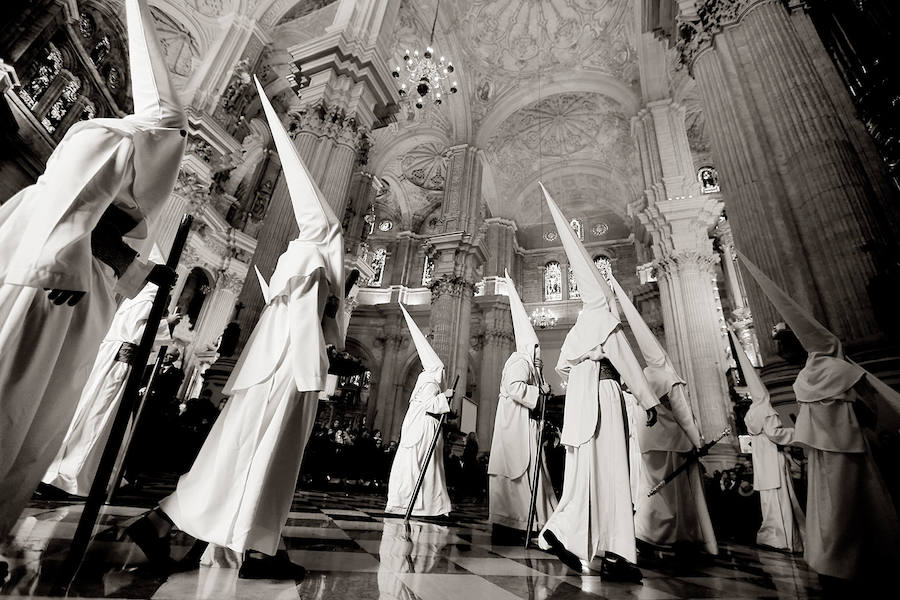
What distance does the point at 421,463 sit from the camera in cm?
487

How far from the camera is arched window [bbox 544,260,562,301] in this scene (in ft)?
61.2

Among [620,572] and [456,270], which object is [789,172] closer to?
[620,572]

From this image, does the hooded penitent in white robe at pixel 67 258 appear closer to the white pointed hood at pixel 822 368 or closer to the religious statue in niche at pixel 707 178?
the white pointed hood at pixel 822 368

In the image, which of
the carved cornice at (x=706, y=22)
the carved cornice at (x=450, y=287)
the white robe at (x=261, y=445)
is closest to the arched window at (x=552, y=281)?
the carved cornice at (x=450, y=287)

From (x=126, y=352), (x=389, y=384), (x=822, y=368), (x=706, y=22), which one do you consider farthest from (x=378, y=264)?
(x=822, y=368)

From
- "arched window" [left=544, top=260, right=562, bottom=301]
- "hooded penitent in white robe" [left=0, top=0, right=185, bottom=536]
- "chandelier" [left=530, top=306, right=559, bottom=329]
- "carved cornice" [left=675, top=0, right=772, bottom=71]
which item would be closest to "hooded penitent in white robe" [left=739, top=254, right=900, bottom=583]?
"hooded penitent in white robe" [left=0, top=0, right=185, bottom=536]

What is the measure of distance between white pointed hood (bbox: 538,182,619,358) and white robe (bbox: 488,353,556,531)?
1103 millimetres

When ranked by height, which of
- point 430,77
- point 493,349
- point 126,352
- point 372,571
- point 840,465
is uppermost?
point 430,77

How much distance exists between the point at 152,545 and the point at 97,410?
7.94 ft

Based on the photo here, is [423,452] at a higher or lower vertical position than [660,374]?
lower

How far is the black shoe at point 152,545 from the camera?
1338 mm

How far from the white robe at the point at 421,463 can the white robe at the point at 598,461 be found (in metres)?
2.01

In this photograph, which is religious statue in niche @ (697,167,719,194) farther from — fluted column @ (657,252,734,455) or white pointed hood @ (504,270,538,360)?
white pointed hood @ (504,270,538,360)

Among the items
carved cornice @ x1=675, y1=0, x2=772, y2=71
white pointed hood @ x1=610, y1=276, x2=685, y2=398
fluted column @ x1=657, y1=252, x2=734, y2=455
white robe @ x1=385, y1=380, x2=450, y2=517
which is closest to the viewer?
white pointed hood @ x1=610, y1=276, x2=685, y2=398
